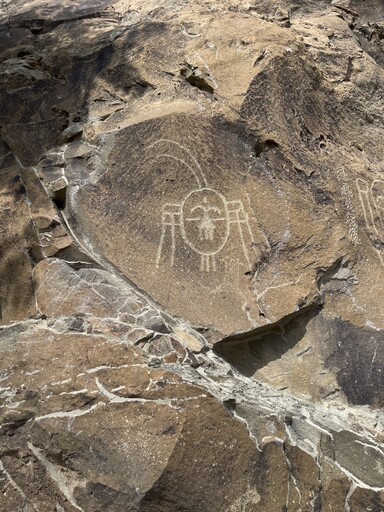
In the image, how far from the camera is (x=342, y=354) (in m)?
5.04

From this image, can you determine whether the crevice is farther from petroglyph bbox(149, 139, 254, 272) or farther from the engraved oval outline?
the engraved oval outline

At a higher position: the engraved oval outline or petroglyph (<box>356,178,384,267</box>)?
the engraved oval outline

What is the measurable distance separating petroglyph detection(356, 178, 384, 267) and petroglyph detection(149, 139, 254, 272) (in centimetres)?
125

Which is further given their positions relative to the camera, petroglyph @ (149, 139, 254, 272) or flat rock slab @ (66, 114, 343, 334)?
petroglyph @ (149, 139, 254, 272)

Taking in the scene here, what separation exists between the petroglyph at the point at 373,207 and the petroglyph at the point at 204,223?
1.25 metres

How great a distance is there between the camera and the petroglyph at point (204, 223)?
527 centimetres

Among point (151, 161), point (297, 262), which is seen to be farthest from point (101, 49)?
point (297, 262)

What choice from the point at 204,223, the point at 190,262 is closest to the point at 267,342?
the point at 190,262

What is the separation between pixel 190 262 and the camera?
205 inches

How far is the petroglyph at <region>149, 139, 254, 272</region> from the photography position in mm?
5270

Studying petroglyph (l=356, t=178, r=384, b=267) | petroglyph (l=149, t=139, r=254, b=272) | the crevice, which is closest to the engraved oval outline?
petroglyph (l=149, t=139, r=254, b=272)

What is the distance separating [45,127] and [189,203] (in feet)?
6.22

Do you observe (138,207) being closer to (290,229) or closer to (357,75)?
(290,229)

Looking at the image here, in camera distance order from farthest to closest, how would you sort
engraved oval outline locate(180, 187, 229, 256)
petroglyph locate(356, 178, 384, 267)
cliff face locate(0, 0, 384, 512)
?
1. petroglyph locate(356, 178, 384, 267)
2. engraved oval outline locate(180, 187, 229, 256)
3. cliff face locate(0, 0, 384, 512)
